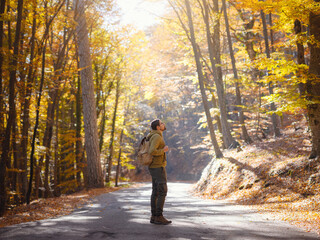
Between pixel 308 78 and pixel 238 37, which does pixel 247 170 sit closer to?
pixel 308 78

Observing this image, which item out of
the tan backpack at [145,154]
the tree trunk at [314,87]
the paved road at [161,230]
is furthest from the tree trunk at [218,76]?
the tan backpack at [145,154]

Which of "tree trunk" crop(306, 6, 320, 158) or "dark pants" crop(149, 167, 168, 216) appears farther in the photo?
"tree trunk" crop(306, 6, 320, 158)

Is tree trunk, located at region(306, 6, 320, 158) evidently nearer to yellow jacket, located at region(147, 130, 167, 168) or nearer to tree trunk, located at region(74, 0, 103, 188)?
yellow jacket, located at region(147, 130, 167, 168)

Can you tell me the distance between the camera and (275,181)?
27.9 feet

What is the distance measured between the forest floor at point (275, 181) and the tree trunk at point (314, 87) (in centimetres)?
69

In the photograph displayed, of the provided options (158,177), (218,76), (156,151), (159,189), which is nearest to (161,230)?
(159,189)

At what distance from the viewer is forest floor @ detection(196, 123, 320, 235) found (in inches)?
244

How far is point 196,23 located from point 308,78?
1038cm

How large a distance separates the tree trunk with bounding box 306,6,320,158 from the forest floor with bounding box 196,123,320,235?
0.69m

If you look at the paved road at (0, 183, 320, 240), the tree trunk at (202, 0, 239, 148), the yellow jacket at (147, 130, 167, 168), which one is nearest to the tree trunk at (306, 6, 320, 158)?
the paved road at (0, 183, 320, 240)

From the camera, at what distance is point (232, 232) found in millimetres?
4336

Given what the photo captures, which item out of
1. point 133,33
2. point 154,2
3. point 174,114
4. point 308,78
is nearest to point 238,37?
point 154,2

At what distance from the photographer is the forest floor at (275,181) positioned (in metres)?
6.21

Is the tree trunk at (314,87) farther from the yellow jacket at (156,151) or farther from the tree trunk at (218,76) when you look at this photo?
the tree trunk at (218,76)
